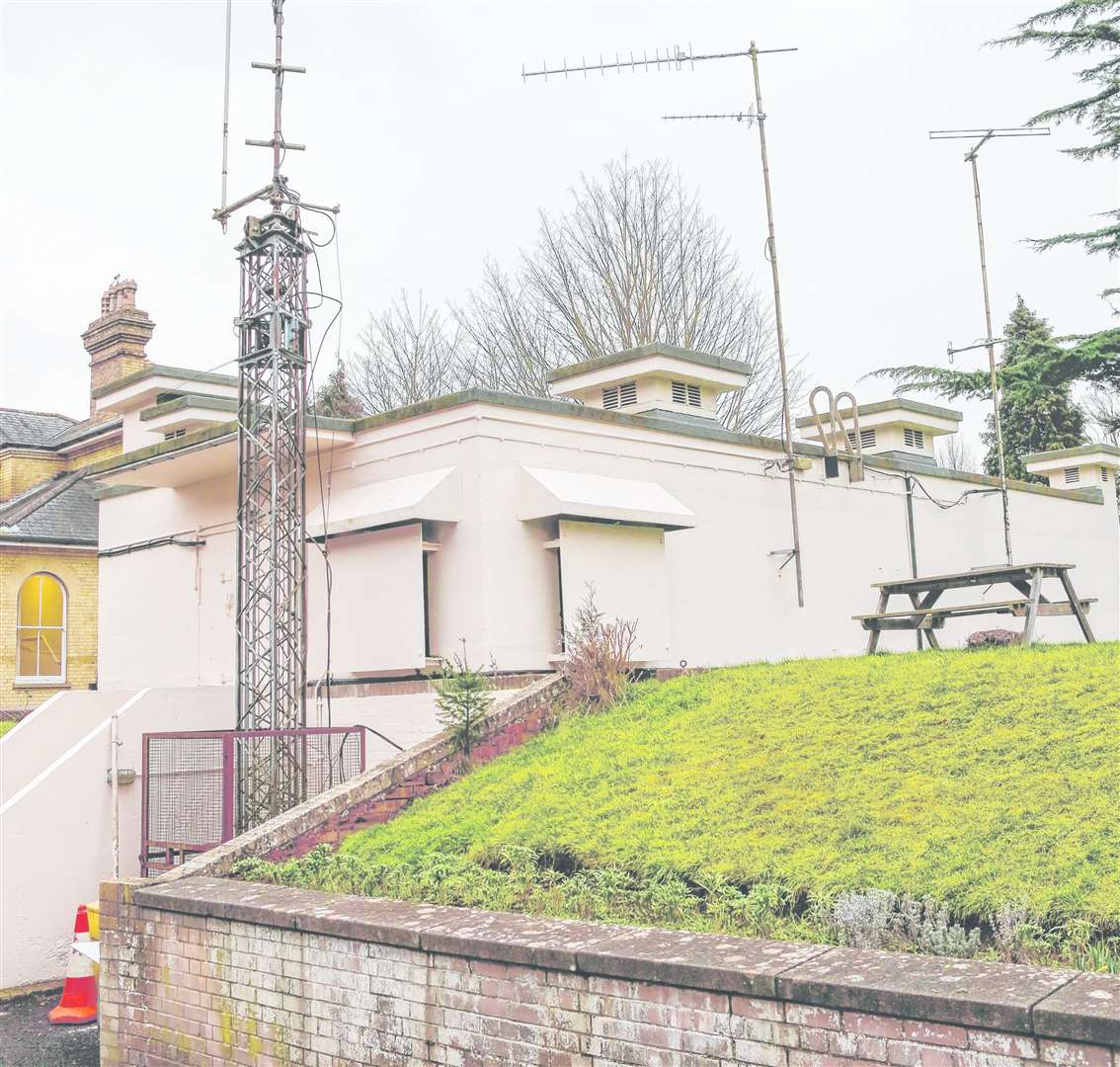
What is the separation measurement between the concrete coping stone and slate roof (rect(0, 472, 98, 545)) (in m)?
19.4

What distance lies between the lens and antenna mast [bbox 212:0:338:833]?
38.5 ft

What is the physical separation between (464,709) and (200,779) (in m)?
2.43

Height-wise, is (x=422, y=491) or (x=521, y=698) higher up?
(x=422, y=491)

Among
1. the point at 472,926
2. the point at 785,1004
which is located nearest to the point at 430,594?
the point at 472,926

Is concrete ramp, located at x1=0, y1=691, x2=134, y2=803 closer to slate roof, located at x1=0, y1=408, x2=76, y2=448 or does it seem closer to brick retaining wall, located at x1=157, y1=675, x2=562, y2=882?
brick retaining wall, located at x1=157, y1=675, x2=562, y2=882

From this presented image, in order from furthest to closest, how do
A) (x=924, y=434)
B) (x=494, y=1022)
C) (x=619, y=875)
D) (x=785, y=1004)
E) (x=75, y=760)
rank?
(x=924, y=434) < (x=75, y=760) < (x=619, y=875) < (x=494, y=1022) < (x=785, y=1004)

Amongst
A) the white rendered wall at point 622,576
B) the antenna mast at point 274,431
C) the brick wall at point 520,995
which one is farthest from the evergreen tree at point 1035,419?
the brick wall at point 520,995

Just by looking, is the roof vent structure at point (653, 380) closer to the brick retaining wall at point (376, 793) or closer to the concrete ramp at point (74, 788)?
the concrete ramp at point (74, 788)

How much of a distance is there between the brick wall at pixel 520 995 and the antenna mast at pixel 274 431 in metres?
3.60

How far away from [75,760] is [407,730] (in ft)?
10.1

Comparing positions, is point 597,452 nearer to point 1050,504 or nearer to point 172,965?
point 172,965

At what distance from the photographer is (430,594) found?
41.7ft

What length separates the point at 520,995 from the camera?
563 centimetres

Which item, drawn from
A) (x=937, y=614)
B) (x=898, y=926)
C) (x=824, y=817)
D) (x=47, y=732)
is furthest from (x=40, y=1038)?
(x=937, y=614)
